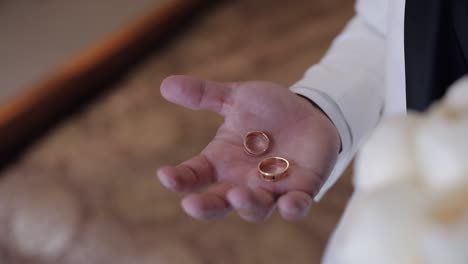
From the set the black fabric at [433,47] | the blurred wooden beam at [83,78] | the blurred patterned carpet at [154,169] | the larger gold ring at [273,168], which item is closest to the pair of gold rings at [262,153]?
the larger gold ring at [273,168]

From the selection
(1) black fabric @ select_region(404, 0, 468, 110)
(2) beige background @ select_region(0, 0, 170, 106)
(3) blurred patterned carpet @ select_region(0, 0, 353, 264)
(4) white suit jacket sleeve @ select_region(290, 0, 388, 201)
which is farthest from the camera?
(2) beige background @ select_region(0, 0, 170, 106)

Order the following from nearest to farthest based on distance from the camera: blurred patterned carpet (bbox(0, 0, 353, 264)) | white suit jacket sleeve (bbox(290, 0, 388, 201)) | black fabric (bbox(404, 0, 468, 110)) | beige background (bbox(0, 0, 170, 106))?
black fabric (bbox(404, 0, 468, 110)) → white suit jacket sleeve (bbox(290, 0, 388, 201)) → blurred patterned carpet (bbox(0, 0, 353, 264)) → beige background (bbox(0, 0, 170, 106))

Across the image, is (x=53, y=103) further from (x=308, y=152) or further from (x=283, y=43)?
(x=308, y=152)

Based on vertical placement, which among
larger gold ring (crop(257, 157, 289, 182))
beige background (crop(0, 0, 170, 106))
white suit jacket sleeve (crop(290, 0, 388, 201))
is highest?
beige background (crop(0, 0, 170, 106))

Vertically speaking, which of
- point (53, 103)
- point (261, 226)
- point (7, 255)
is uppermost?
point (53, 103)

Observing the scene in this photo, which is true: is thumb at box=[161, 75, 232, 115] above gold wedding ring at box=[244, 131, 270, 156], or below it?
above

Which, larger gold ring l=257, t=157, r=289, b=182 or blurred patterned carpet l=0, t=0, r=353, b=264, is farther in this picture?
blurred patterned carpet l=0, t=0, r=353, b=264

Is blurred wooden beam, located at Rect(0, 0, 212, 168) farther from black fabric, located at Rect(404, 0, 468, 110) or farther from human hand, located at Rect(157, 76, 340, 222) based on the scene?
black fabric, located at Rect(404, 0, 468, 110)

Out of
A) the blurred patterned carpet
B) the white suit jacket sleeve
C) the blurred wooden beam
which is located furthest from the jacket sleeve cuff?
the blurred wooden beam

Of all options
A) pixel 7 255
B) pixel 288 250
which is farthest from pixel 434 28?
pixel 7 255

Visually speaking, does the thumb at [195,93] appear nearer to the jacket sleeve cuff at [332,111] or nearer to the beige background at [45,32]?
the jacket sleeve cuff at [332,111]
